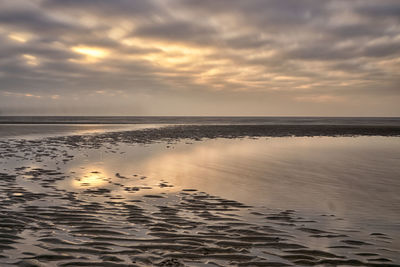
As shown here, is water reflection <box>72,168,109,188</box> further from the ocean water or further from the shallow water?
the ocean water

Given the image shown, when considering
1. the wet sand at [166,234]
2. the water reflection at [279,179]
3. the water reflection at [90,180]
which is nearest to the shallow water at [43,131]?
the water reflection at [279,179]

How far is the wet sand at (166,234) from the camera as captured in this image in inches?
185

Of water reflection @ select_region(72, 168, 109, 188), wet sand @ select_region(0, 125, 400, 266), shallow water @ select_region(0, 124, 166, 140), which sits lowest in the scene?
water reflection @ select_region(72, 168, 109, 188)

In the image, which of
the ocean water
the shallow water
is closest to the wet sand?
the shallow water

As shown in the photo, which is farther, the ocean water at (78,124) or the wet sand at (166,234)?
the ocean water at (78,124)

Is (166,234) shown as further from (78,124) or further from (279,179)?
(78,124)

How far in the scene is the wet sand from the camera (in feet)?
15.4

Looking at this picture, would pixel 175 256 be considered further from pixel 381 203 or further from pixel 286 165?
pixel 286 165

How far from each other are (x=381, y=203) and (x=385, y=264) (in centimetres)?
396

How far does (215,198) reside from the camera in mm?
8758

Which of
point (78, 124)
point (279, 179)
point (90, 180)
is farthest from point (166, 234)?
point (78, 124)

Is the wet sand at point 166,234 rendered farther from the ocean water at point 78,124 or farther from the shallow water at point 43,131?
the ocean water at point 78,124

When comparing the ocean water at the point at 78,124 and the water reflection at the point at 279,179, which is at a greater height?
the ocean water at the point at 78,124

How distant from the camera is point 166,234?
5.77 metres
